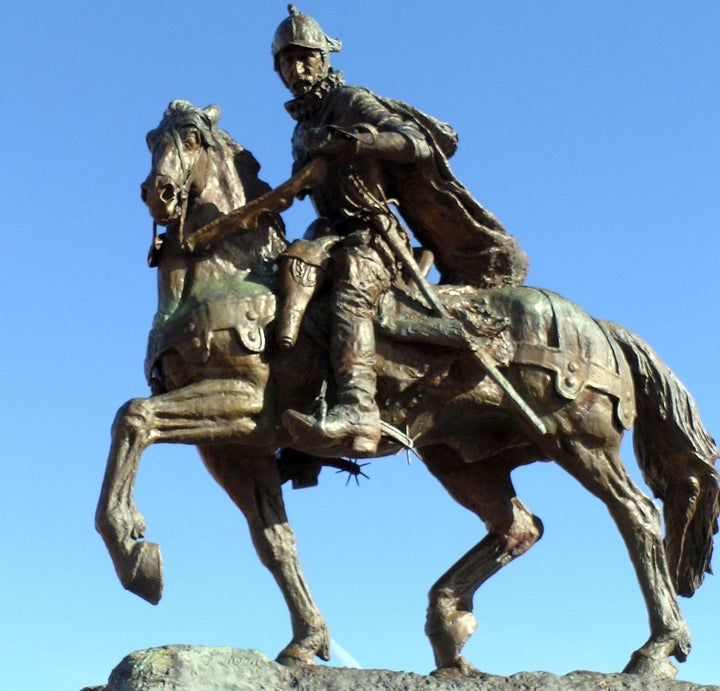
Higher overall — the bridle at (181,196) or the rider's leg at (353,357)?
the bridle at (181,196)

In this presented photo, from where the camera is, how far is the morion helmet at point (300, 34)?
12016mm

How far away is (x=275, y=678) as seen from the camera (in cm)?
1021

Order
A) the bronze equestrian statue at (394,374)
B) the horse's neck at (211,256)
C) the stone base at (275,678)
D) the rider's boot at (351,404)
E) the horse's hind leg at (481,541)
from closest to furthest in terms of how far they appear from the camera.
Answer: the stone base at (275,678) → the rider's boot at (351,404) → the bronze equestrian statue at (394,374) → the horse's neck at (211,256) → the horse's hind leg at (481,541)

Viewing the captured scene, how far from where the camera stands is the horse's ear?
38.3 feet

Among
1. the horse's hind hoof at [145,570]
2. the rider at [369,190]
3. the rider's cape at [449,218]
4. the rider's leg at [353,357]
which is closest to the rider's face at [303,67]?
the rider at [369,190]

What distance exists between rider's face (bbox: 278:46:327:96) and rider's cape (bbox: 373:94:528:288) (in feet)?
1.45

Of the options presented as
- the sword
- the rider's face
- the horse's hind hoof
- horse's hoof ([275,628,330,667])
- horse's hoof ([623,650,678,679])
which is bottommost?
horse's hoof ([623,650,678,679])

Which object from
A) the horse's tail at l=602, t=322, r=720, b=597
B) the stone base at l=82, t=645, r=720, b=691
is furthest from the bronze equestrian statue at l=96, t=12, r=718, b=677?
the stone base at l=82, t=645, r=720, b=691

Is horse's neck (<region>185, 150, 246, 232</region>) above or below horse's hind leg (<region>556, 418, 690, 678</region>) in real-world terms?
above

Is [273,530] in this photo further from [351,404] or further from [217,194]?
[217,194]

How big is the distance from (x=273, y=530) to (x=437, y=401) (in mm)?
1218

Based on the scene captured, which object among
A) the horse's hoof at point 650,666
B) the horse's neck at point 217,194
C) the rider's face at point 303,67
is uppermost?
the rider's face at point 303,67

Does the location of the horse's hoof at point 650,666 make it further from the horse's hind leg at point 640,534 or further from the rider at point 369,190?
the rider at point 369,190

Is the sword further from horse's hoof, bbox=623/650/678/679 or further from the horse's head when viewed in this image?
horse's hoof, bbox=623/650/678/679
